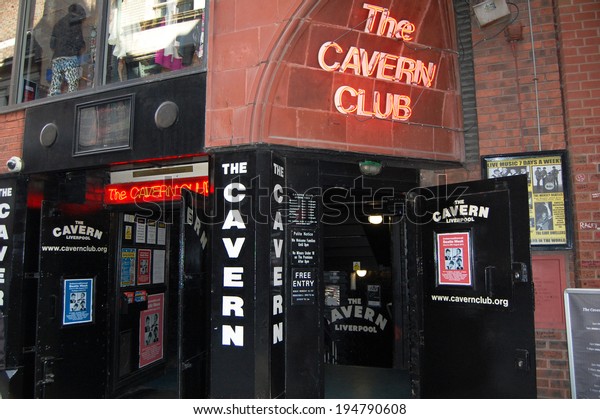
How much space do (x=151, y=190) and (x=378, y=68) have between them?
3.06m

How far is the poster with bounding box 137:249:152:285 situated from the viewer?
6816mm

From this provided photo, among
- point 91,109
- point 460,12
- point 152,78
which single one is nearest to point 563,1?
point 460,12

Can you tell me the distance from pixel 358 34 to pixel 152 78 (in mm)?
2263

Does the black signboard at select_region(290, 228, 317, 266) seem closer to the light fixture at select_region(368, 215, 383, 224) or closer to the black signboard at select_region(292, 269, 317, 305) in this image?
the black signboard at select_region(292, 269, 317, 305)

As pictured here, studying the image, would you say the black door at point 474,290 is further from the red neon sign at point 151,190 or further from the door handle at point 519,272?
the red neon sign at point 151,190

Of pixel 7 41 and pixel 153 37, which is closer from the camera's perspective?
pixel 153 37

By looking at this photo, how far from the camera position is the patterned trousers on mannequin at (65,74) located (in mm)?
5711

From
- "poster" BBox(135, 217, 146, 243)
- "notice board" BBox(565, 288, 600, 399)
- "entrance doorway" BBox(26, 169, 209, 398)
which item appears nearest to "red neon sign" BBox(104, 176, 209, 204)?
"entrance doorway" BBox(26, 169, 209, 398)

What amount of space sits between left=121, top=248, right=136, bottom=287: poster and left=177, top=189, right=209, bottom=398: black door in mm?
2296

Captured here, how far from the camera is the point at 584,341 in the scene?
158 inches

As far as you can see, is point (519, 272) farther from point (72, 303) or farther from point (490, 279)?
point (72, 303)


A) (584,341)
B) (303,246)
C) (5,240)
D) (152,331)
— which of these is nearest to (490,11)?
(303,246)

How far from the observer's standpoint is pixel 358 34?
4.71 metres
